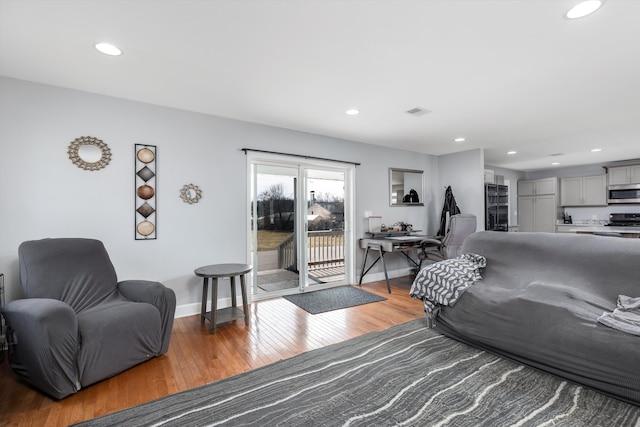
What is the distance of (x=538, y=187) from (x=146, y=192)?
9098mm

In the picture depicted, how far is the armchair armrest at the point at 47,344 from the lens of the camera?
1.81 meters

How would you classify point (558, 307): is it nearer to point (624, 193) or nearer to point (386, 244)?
point (386, 244)

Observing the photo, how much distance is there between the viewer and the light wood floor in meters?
1.80

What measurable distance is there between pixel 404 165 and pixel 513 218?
4662mm

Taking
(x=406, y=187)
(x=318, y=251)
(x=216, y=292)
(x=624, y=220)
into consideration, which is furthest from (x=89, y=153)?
(x=624, y=220)

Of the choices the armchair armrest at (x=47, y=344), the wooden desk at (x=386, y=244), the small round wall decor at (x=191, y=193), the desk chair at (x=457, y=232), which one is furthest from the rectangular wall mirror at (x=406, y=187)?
the armchair armrest at (x=47, y=344)

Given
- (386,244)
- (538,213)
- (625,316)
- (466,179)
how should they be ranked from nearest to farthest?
(625,316), (386,244), (466,179), (538,213)

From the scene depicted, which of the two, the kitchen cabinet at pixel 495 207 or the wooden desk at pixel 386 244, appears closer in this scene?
the wooden desk at pixel 386 244

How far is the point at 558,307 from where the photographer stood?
2.02 meters

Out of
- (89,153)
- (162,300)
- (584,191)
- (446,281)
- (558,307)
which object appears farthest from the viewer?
(584,191)

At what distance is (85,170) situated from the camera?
9.48 feet

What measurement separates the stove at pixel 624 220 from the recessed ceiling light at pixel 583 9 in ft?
23.9

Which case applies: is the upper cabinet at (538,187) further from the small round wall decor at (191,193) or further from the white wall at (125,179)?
the small round wall decor at (191,193)

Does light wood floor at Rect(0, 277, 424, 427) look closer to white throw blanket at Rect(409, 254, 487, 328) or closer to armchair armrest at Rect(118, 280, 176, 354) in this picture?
armchair armrest at Rect(118, 280, 176, 354)
